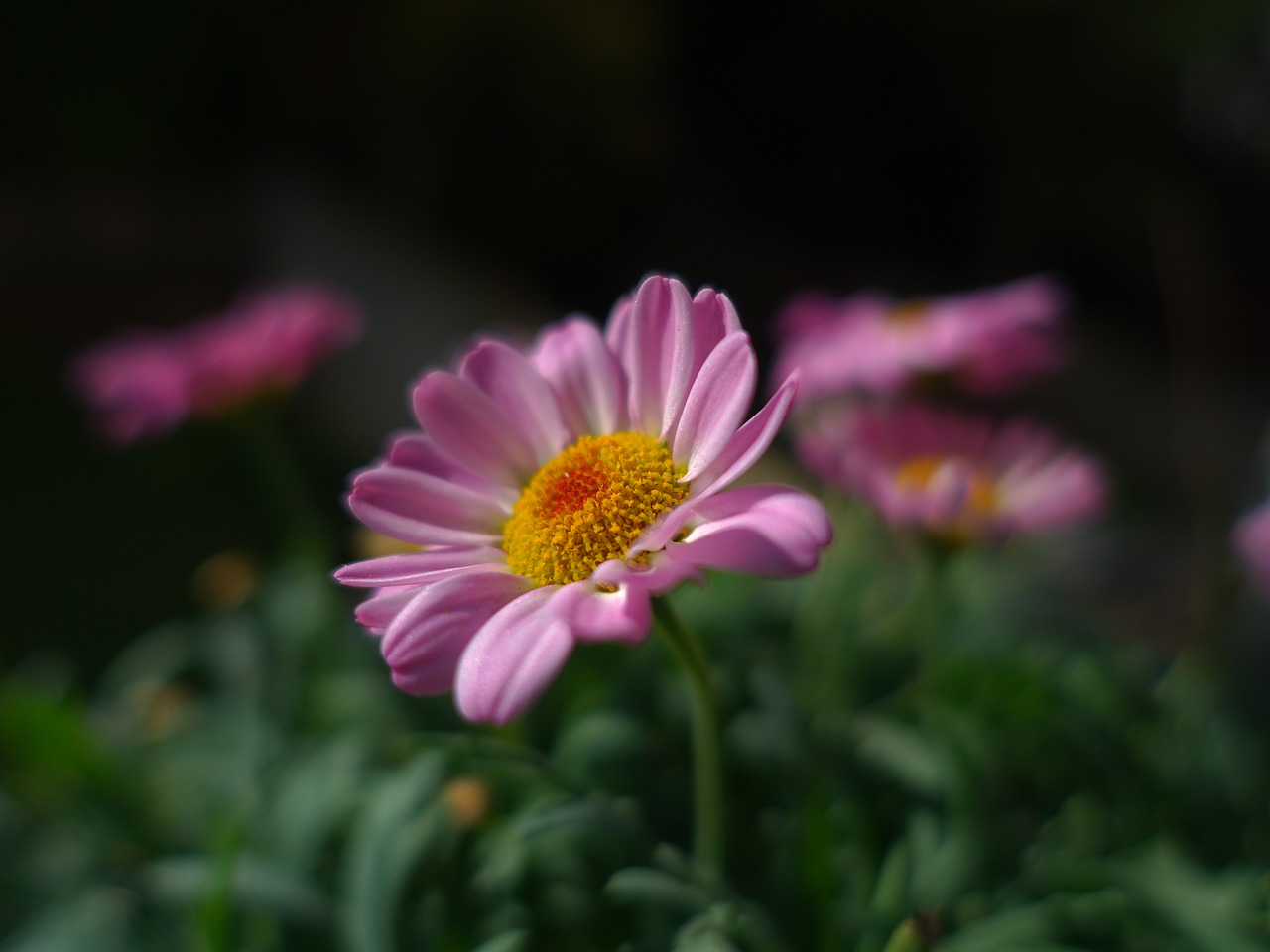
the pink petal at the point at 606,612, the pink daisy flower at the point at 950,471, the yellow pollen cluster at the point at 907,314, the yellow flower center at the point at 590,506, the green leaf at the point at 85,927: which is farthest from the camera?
the yellow pollen cluster at the point at 907,314

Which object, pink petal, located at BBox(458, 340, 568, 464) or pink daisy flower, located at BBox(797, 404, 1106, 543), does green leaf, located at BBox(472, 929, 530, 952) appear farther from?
pink daisy flower, located at BBox(797, 404, 1106, 543)

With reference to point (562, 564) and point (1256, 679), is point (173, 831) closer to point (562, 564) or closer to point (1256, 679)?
point (562, 564)

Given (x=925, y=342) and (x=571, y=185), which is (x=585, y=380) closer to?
(x=925, y=342)

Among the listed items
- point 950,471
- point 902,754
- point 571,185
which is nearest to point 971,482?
point 950,471

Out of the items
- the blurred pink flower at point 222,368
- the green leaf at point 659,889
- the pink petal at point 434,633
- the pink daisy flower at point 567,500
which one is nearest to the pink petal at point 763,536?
the pink daisy flower at point 567,500

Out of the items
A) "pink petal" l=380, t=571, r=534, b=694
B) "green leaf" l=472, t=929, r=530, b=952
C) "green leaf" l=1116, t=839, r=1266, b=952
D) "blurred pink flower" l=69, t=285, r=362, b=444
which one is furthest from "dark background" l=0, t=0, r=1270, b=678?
"pink petal" l=380, t=571, r=534, b=694

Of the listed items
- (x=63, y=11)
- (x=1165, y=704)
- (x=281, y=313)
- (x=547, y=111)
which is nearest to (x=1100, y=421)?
(x=547, y=111)

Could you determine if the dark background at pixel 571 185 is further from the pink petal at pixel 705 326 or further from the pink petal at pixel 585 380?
the pink petal at pixel 705 326
